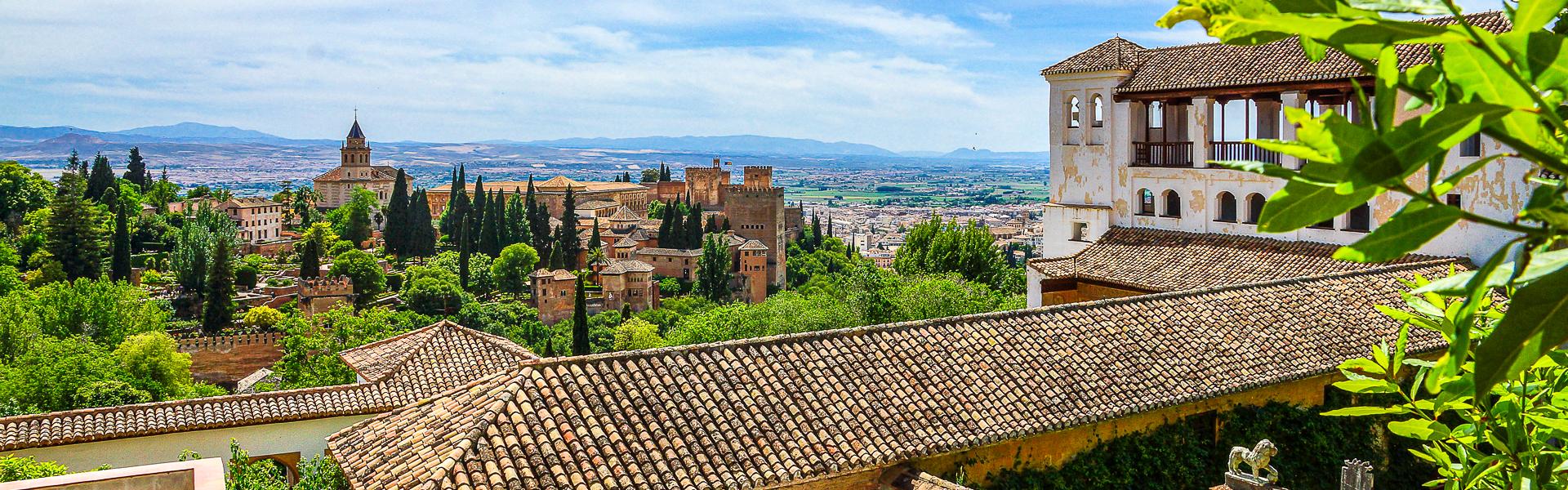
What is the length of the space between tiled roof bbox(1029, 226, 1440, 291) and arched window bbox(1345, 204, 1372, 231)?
73 cm

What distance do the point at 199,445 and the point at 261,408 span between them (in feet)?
2.57

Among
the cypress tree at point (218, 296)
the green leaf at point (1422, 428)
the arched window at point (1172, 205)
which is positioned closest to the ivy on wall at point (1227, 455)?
the green leaf at point (1422, 428)

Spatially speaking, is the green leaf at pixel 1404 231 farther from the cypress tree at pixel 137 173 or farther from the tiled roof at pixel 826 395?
the cypress tree at pixel 137 173

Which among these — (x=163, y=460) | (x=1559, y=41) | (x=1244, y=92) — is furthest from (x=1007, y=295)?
(x=1559, y=41)

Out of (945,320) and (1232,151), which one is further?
(1232,151)

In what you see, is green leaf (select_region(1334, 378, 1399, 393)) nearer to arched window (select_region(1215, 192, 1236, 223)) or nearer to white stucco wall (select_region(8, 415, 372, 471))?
white stucco wall (select_region(8, 415, 372, 471))

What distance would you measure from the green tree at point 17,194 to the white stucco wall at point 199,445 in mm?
50499

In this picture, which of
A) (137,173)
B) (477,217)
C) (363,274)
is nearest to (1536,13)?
(363,274)

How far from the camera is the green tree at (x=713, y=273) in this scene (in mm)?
71000

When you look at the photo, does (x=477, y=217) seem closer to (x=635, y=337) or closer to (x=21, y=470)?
(x=635, y=337)

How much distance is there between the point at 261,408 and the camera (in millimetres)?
14086

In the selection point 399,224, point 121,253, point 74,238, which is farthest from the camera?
point 399,224

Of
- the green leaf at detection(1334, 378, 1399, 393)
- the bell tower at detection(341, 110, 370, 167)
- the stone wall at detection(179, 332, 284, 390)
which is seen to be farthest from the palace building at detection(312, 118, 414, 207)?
the green leaf at detection(1334, 378, 1399, 393)

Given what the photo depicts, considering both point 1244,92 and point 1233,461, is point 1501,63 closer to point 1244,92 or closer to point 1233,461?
point 1233,461
